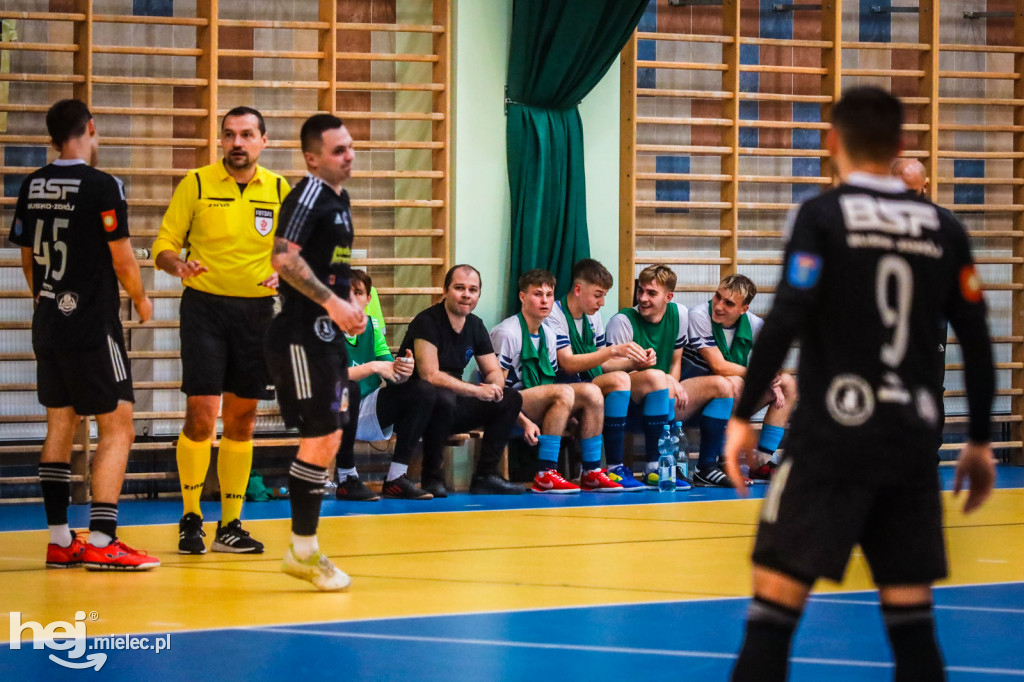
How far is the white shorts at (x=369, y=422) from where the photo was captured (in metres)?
7.28

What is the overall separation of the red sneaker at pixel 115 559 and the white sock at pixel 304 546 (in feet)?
2.40

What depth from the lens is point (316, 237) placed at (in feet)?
13.7

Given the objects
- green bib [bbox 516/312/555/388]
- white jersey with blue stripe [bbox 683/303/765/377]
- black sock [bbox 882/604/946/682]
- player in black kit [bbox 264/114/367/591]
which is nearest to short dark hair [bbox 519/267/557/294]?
green bib [bbox 516/312/555/388]

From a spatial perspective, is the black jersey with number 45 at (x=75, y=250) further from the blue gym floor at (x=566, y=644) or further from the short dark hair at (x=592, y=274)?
the short dark hair at (x=592, y=274)

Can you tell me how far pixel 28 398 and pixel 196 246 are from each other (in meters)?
2.86

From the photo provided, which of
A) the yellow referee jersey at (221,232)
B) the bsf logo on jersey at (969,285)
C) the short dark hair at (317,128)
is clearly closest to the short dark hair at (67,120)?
the yellow referee jersey at (221,232)

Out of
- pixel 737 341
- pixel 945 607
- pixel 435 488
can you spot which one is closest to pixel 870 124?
pixel 945 607

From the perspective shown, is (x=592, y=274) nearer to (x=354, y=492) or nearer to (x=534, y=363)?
(x=534, y=363)

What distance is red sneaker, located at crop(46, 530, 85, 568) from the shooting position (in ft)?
15.1

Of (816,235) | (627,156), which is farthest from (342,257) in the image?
(627,156)

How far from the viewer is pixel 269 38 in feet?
25.7

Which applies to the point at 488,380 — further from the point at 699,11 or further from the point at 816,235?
the point at 816,235

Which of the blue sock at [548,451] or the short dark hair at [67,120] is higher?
the short dark hair at [67,120]

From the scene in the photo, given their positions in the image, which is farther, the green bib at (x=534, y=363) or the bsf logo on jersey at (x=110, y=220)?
the green bib at (x=534, y=363)
